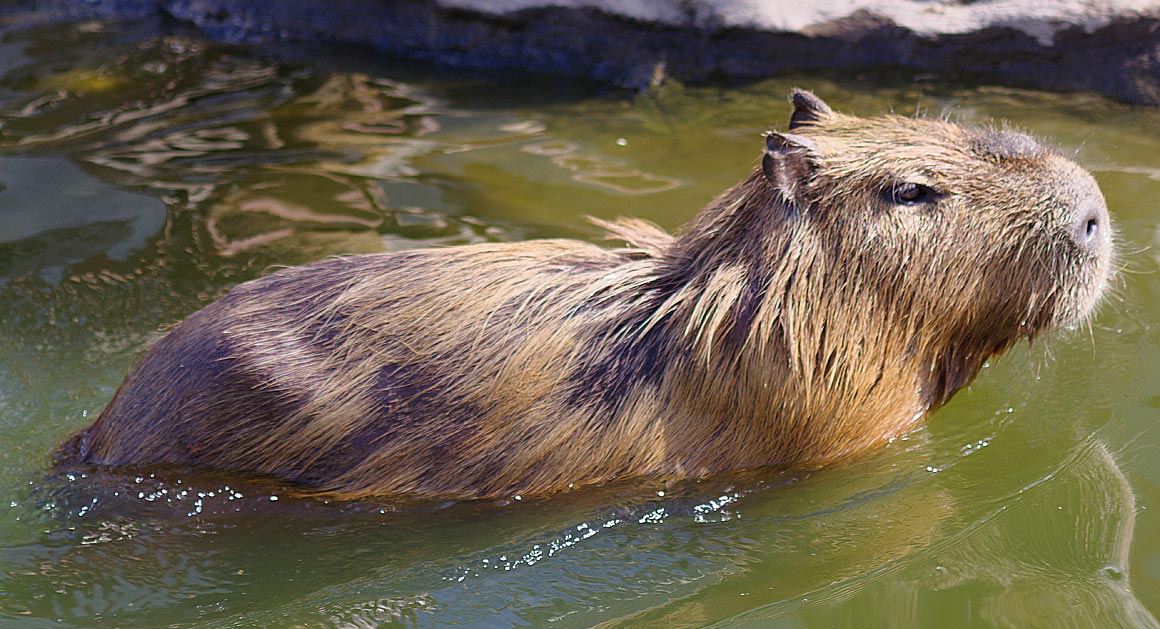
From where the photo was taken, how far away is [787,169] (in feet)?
9.25

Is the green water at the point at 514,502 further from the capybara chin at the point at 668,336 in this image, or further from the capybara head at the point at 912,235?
the capybara head at the point at 912,235

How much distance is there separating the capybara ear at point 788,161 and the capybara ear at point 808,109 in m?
0.23

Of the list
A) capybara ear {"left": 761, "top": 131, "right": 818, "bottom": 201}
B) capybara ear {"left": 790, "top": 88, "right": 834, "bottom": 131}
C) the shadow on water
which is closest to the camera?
the shadow on water

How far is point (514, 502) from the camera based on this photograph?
2.92 metres

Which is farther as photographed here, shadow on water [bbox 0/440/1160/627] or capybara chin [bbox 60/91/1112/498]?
Answer: capybara chin [bbox 60/91/1112/498]

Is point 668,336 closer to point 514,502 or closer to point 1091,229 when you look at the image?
point 514,502

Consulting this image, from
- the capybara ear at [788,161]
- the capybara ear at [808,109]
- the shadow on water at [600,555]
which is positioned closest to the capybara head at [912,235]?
the capybara ear at [788,161]

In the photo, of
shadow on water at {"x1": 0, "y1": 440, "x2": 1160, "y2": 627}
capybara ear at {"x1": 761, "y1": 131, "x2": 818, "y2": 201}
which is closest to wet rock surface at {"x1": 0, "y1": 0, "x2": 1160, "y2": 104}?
shadow on water at {"x1": 0, "y1": 440, "x2": 1160, "y2": 627}

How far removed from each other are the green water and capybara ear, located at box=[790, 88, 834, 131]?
90cm

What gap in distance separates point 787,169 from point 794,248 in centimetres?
19

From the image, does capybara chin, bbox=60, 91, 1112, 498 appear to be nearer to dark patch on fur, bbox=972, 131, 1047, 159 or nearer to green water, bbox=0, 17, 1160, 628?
dark patch on fur, bbox=972, 131, 1047, 159

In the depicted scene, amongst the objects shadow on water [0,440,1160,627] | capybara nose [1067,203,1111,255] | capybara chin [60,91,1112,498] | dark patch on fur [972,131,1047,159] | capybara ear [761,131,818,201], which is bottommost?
shadow on water [0,440,1160,627]

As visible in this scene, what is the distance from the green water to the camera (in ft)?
8.91

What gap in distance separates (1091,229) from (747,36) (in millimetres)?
3522
